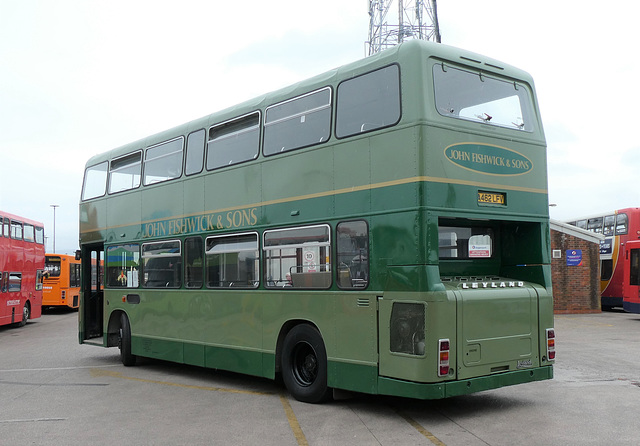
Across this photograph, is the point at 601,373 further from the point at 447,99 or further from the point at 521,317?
the point at 447,99

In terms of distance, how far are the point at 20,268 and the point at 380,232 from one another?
1966 centimetres

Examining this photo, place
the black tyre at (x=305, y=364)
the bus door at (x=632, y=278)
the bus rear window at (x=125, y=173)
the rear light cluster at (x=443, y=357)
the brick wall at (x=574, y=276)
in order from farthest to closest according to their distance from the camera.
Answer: the brick wall at (x=574, y=276) → the bus door at (x=632, y=278) → the bus rear window at (x=125, y=173) → the black tyre at (x=305, y=364) → the rear light cluster at (x=443, y=357)

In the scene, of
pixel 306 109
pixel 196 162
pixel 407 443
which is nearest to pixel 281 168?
pixel 306 109

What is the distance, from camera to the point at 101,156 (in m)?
14.9

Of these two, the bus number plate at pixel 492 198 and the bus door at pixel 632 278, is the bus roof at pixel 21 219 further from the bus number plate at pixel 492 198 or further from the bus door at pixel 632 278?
the bus door at pixel 632 278

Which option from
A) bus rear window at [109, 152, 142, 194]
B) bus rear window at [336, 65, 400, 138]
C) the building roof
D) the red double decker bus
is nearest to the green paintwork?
bus rear window at [336, 65, 400, 138]

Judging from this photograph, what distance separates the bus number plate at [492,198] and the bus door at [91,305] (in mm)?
9387

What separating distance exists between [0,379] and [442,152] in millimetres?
8860

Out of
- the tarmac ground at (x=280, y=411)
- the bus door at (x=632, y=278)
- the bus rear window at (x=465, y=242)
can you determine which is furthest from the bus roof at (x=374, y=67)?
the bus door at (x=632, y=278)

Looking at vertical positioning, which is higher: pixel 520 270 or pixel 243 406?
pixel 520 270

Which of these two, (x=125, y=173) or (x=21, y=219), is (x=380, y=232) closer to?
(x=125, y=173)

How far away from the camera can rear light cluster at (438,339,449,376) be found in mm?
7559

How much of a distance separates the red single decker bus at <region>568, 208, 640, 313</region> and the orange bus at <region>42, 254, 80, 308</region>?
79.1 ft

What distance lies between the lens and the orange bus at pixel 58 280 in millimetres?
33031
